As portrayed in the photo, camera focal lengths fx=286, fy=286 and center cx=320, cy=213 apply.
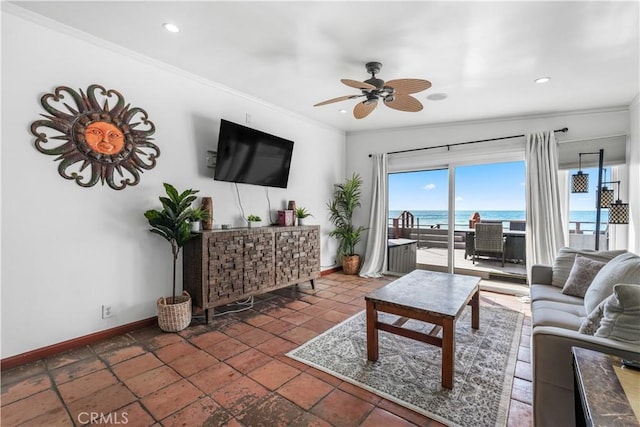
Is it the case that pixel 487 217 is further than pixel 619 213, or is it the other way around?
pixel 487 217

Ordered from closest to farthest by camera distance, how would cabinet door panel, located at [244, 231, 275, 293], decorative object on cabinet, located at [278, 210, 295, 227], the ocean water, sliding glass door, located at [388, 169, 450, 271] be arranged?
cabinet door panel, located at [244, 231, 275, 293], the ocean water, decorative object on cabinet, located at [278, 210, 295, 227], sliding glass door, located at [388, 169, 450, 271]

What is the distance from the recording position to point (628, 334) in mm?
1326

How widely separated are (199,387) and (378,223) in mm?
3907

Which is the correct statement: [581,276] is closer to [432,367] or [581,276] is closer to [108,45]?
[432,367]

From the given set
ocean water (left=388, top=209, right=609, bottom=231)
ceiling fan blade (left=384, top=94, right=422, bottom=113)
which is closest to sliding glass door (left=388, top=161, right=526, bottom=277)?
ocean water (left=388, top=209, right=609, bottom=231)

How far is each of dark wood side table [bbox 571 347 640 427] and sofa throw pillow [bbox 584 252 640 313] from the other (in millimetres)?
1131

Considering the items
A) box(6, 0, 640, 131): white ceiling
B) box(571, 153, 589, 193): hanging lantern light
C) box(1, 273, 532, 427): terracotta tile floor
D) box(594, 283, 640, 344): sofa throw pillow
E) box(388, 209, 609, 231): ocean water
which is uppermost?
box(6, 0, 640, 131): white ceiling

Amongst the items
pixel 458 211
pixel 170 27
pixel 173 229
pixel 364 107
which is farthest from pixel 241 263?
pixel 458 211

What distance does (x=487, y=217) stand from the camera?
469 cm

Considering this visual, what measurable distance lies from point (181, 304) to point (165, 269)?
0.48 metres

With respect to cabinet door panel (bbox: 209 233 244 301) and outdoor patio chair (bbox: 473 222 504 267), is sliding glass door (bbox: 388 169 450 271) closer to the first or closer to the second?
outdoor patio chair (bbox: 473 222 504 267)

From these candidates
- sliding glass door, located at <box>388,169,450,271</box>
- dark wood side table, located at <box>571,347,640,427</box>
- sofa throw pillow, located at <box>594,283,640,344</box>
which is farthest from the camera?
sliding glass door, located at <box>388,169,450,271</box>

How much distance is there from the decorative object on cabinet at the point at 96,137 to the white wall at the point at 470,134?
3.62 meters

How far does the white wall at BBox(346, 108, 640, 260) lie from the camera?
3.75 meters
